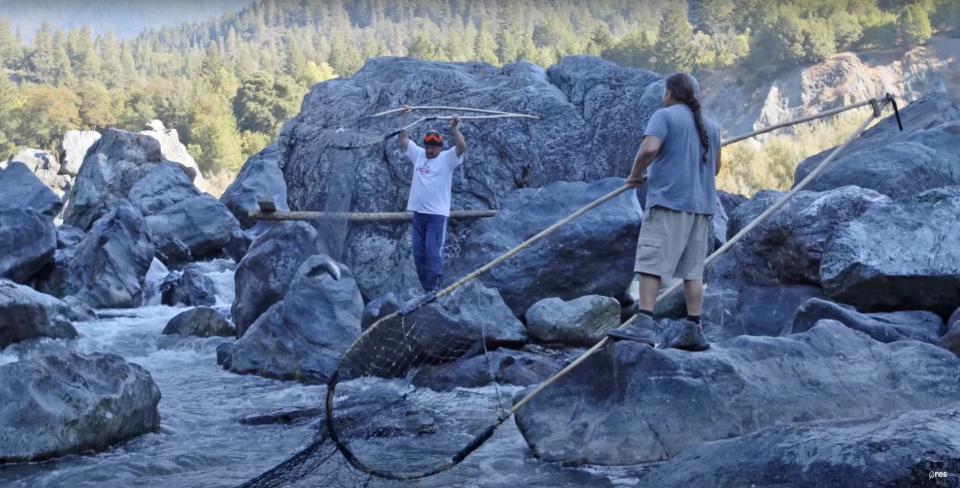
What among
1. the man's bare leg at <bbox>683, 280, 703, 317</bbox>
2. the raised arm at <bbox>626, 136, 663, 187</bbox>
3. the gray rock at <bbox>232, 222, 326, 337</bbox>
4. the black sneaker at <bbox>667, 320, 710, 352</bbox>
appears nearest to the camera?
the raised arm at <bbox>626, 136, 663, 187</bbox>

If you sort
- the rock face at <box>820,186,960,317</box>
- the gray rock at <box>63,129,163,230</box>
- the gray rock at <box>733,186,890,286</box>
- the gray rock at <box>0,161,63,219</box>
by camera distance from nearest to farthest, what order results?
the rock face at <box>820,186,960,317</box>, the gray rock at <box>733,186,890,286</box>, the gray rock at <box>0,161,63,219</box>, the gray rock at <box>63,129,163,230</box>

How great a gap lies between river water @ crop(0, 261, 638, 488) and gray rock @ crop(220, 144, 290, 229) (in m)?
12.2

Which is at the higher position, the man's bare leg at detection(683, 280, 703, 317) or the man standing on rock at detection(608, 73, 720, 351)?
the man standing on rock at detection(608, 73, 720, 351)

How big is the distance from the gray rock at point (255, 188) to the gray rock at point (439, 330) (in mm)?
12882

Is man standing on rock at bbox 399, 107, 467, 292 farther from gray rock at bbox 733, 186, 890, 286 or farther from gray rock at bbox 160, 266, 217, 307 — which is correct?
gray rock at bbox 160, 266, 217, 307

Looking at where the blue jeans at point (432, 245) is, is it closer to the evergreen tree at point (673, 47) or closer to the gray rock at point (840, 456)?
the gray rock at point (840, 456)

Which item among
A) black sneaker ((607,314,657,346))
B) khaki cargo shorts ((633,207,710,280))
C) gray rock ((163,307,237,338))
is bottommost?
gray rock ((163,307,237,338))

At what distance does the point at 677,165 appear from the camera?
610 centimetres

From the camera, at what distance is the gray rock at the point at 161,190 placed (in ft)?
76.2

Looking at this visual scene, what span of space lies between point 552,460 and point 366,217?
276 inches

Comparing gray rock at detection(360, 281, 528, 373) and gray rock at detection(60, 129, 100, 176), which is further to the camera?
gray rock at detection(60, 129, 100, 176)

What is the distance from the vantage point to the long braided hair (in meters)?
6.19

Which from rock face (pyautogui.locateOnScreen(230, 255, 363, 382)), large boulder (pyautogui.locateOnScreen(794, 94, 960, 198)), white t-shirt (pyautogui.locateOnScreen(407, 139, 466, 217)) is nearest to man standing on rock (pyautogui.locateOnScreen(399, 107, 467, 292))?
white t-shirt (pyautogui.locateOnScreen(407, 139, 466, 217))

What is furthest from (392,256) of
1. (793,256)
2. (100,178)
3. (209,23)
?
(209,23)
